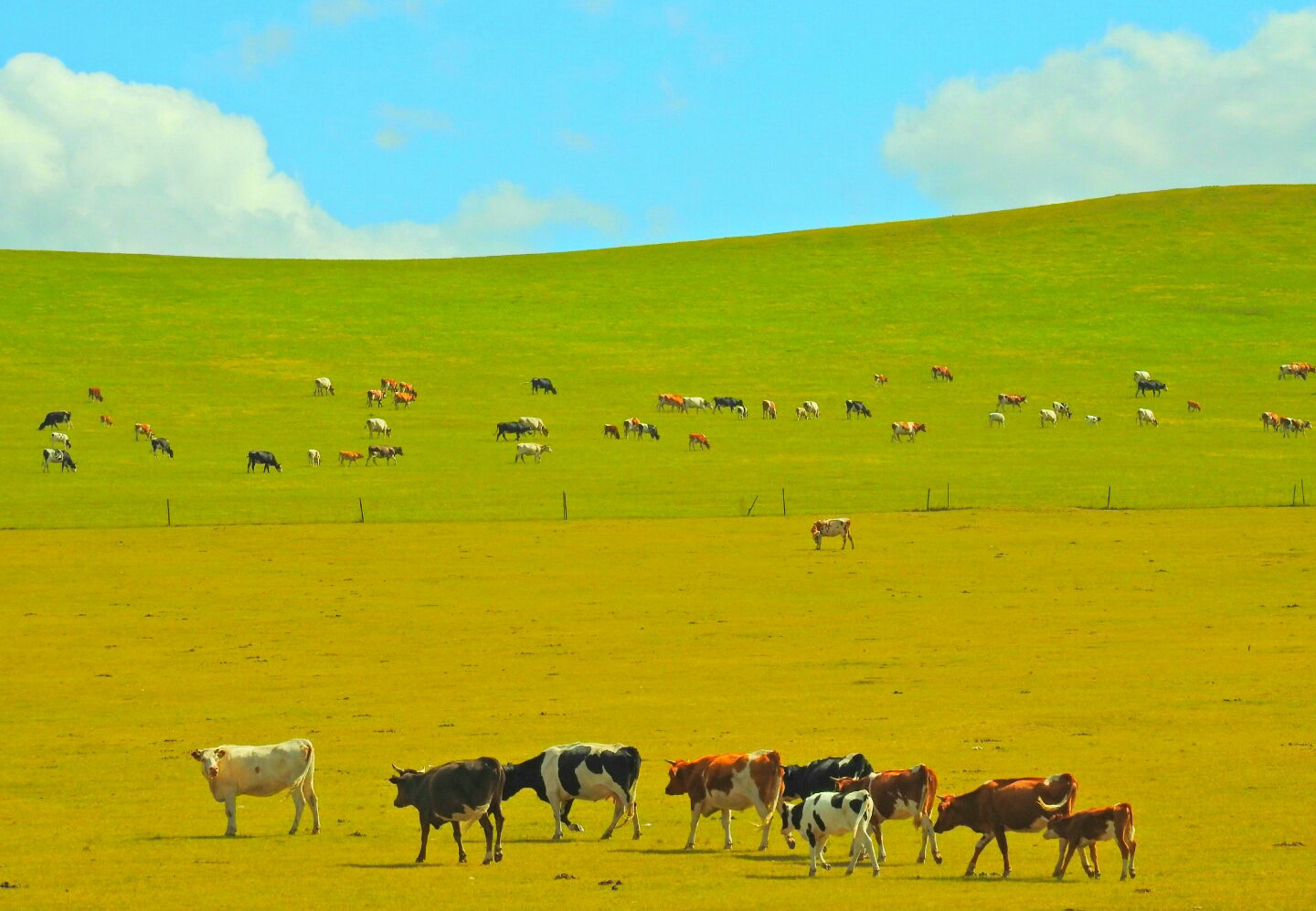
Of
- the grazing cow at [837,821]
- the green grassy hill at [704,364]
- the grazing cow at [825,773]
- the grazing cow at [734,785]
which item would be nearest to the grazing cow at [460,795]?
the grazing cow at [734,785]

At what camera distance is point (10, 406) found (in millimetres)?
66625

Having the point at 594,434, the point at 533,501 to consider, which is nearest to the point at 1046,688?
the point at 533,501

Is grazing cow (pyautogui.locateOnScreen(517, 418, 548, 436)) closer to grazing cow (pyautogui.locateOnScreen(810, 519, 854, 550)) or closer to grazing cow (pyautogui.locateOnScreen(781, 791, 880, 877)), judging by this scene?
grazing cow (pyautogui.locateOnScreen(810, 519, 854, 550))

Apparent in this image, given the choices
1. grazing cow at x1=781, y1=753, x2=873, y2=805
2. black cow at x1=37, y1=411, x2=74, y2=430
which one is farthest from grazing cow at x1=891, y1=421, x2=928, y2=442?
grazing cow at x1=781, y1=753, x2=873, y2=805

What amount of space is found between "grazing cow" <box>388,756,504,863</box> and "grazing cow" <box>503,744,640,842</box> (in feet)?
3.48

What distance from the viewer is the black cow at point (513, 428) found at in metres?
62.7

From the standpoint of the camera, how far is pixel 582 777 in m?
17.9

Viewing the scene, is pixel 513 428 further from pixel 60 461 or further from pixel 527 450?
pixel 60 461

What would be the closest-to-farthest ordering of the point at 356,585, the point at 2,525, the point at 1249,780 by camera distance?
1. the point at 1249,780
2. the point at 356,585
3. the point at 2,525

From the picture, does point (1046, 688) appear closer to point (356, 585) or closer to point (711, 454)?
point (356, 585)

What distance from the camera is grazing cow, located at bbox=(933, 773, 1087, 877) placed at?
1588 cm

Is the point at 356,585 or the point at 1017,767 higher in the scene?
the point at 356,585

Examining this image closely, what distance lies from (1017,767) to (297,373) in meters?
60.4

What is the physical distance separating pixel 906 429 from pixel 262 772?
48354mm
